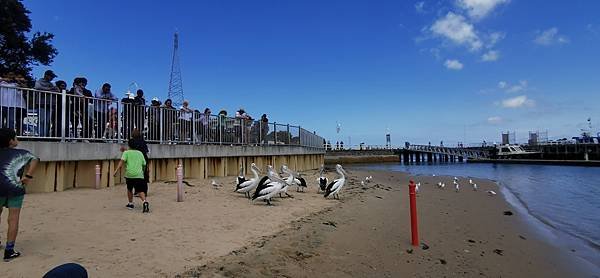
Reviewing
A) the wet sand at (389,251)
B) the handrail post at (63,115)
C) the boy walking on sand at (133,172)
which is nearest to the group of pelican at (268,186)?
the wet sand at (389,251)

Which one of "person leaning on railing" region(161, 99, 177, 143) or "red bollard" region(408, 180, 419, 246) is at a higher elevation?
"person leaning on railing" region(161, 99, 177, 143)

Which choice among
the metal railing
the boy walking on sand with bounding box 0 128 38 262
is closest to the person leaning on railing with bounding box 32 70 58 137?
the metal railing

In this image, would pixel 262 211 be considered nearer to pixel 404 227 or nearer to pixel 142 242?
pixel 404 227

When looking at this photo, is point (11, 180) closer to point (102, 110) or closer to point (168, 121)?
point (102, 110)

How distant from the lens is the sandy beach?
19.1 ft

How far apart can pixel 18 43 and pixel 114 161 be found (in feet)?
61.4

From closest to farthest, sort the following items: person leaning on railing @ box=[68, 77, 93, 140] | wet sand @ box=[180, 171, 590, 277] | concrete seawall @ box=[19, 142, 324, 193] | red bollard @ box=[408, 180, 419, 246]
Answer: wet sand @ box=[180, 171, 590, 277]
red bollard @ box=[408, 180, 419, 246]
concrete seawall @ box=[19, 142, 324, 193]
person leaning on railing @ box=[68, 77, 93, 140]

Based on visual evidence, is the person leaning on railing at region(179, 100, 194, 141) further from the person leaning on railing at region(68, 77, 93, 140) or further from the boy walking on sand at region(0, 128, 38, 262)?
the boy walking on sand at region(0, 128, 38, 262)

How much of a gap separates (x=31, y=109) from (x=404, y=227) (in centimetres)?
1047

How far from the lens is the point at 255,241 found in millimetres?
7320

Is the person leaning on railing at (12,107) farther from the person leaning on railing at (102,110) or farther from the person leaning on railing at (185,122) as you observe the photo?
the person leaning on railing at (185,122)

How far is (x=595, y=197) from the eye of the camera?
2164 cm

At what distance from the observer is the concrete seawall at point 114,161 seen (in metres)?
11.1

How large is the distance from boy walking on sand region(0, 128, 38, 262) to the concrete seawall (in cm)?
536
